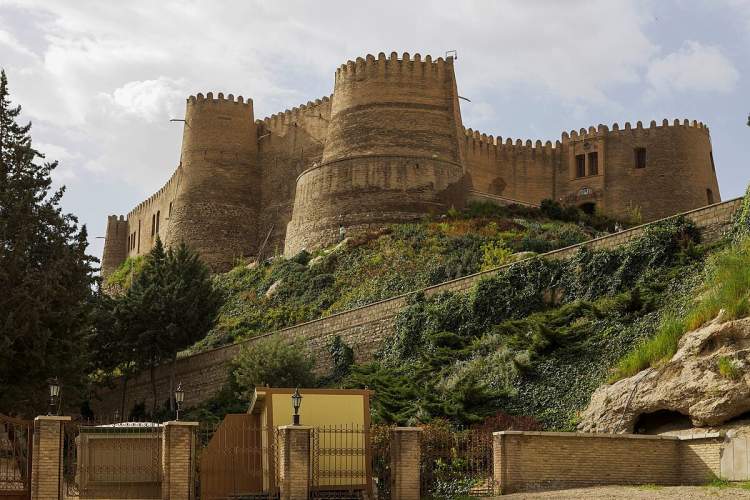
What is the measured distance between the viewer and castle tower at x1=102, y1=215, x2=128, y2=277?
6253 centimetres

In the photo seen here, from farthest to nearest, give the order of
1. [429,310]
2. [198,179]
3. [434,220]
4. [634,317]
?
[198,179] → [434,220] → [429,310] → [634,317]

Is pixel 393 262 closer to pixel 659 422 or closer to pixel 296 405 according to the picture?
pixel 659 422

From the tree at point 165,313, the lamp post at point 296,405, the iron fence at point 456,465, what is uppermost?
the tree at point 165,313

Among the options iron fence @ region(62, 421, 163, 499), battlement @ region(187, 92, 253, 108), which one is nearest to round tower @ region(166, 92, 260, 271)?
battlement @ region(187, 92, 253, 108)

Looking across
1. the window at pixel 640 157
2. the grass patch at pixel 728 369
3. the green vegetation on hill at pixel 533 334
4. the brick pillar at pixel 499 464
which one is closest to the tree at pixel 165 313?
the green vegetation on hill at pixel 533 334

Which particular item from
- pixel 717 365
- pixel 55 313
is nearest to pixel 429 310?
pixel 55 313

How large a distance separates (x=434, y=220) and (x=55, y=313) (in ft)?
56.5

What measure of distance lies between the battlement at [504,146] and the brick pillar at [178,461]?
32207mm

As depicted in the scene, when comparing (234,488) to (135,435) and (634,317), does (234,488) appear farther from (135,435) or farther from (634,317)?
(634,317)

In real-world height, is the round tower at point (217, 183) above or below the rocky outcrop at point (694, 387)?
above

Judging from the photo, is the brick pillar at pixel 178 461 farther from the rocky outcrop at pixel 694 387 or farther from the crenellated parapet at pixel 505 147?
the crenellated parapet at pixel 505 147

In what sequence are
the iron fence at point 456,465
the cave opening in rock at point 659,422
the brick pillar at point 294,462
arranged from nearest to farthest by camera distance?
the brick pillar at point 294,462, the iron fence at point 456,465, the cave opening in rock at point 659,422

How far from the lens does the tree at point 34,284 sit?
24.3 meters

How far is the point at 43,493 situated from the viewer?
16328 millimetres
